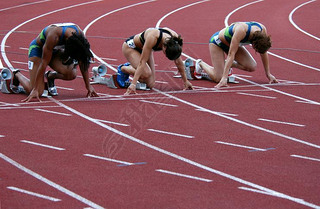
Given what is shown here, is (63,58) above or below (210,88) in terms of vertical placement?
above

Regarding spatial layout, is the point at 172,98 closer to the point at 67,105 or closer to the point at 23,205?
the point at 67,105

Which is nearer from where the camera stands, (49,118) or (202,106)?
(49,118)

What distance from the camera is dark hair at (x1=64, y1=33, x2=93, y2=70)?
9.20 metres

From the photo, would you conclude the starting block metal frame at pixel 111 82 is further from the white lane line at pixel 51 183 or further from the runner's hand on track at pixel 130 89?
the white lane line at pixel 51 183

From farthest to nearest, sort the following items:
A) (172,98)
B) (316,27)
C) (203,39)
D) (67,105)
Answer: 1. (316,27)
2. (203,39)
3. (172,98)
4. (67,105)

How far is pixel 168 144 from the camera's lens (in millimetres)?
7465

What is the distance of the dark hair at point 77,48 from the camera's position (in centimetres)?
920

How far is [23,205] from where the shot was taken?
5391 mm

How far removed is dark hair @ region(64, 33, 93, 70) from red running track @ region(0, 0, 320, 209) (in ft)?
2.26

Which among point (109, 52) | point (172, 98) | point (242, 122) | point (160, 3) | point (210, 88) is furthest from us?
point (160, 3)

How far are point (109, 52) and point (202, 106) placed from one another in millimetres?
5388

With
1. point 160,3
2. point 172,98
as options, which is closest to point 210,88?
point 172,98

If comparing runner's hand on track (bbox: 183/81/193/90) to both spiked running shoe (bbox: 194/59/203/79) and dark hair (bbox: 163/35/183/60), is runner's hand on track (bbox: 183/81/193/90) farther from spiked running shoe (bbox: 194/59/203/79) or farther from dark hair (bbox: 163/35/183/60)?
spiked running shoe (bbox: 194/59/203/79)

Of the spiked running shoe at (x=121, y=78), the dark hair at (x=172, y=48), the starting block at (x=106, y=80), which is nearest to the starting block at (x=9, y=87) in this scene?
the starting block at (x=106, y=80)
